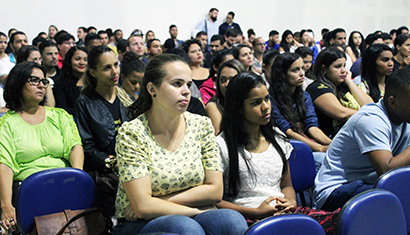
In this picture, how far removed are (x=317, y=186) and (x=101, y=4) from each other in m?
8.61

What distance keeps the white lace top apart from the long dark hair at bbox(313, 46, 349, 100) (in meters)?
1.43

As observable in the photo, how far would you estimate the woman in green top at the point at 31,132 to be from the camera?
2.11 meters

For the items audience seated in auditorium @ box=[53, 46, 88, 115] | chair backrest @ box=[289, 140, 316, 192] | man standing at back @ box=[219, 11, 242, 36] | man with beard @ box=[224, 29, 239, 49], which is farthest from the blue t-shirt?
man standing at back @ box=[219, 11, 242, 36]

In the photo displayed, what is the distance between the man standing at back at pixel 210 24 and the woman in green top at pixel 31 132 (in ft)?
28.1

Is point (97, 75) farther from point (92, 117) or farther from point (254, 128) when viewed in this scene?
point (254, 128)

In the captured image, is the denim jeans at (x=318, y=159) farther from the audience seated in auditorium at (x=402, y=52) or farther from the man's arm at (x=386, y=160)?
the audience seated in auditorium at (x=402, y=52)

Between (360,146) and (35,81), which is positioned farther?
(35,81)

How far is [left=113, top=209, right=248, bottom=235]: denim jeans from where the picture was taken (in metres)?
1.37

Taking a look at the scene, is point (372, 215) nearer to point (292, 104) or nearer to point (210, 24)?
point (292, 104)

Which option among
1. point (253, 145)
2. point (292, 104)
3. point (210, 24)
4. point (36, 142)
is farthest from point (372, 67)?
point (210, 24)

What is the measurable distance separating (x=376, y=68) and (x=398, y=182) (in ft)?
6.82

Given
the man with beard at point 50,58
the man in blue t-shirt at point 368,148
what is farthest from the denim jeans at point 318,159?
the man with beard at point 50,58

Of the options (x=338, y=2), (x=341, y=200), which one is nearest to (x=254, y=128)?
(x=341, y=200)

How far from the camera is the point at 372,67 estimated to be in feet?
11.1
